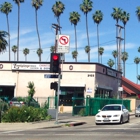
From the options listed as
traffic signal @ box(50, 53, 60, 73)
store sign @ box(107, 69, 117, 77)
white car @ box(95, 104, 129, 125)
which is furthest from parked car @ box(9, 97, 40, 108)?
store sign @ box(107, 69, 117, 77)

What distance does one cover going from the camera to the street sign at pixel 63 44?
26141 millimetres

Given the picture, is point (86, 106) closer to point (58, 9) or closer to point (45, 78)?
point (45, 78)

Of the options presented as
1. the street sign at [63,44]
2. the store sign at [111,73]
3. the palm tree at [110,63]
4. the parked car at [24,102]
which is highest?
the palm tree at [110,63]

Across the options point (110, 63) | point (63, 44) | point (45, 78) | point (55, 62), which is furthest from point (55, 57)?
point (110, 63)

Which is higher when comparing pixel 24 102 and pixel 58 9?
pixel 58 9

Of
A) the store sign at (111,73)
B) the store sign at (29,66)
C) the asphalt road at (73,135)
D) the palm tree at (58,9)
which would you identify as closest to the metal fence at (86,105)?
the store sign at (29,66)

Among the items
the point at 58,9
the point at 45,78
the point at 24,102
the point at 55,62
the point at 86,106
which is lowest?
the point at 86,106

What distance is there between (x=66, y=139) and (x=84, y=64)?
3493cm

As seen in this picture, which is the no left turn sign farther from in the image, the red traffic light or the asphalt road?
the asphalt road

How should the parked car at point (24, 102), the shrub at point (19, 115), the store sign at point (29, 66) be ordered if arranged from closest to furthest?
the shrub at point (19, 115) → the parked car at point (24, 102) → the store sign at point (29, 66)

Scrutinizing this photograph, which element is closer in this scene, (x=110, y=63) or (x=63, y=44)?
(x=63, y=44)

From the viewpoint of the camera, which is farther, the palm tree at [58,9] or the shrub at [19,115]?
the palm tree at [58,9]

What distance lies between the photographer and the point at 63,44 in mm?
26250

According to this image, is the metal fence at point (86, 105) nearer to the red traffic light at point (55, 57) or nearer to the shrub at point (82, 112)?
the shrub at point (82, 112)
